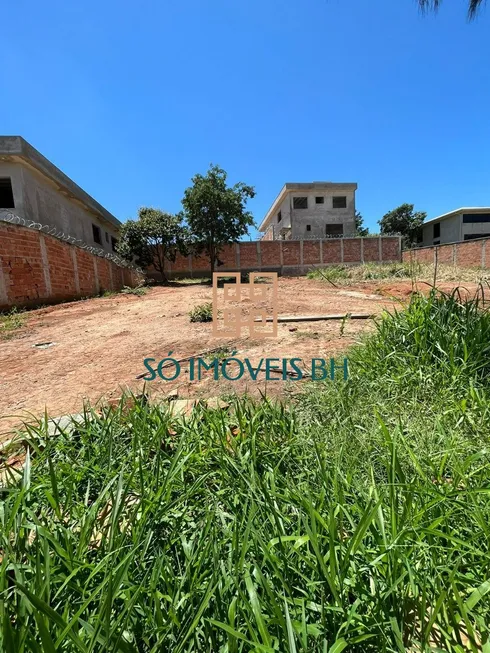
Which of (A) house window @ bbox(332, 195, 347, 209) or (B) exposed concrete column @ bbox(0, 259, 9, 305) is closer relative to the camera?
(B) exposed concrete column @ bbox(0, 259, 9, 305)

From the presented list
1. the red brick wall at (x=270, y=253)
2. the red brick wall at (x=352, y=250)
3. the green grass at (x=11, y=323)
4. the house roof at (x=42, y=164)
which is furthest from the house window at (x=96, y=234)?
the red brick wall at (x=352, y=250)

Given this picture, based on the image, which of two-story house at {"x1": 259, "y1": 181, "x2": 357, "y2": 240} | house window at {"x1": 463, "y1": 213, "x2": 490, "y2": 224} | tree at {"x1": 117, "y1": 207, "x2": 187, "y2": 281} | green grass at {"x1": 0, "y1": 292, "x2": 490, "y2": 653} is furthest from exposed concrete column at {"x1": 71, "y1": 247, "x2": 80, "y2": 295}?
house window at {"x1": 463, "y1": 213, "x2": 490, "y2": 224}

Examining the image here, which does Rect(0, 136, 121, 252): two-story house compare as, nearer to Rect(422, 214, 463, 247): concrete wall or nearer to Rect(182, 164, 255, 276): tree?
Rect(182, 164, 255, 276): tree

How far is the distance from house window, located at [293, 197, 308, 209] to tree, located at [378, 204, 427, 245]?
11.4 metres

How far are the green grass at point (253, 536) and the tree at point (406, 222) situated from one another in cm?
3325

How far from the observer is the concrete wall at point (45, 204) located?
9.49 metres

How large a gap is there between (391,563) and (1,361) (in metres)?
4.28

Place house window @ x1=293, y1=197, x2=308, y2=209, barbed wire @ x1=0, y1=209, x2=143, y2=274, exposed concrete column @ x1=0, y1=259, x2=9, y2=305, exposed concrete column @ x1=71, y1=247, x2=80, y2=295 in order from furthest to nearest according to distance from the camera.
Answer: house window @ x1=293, y1=197, x2=308, y2=209 < exposed concrete column @ x1=71, y1=247, x2=80, y2=295 < barbed wire @ x1=0, y1=209, x2=143, y2=274 < exposed concrete column @ x1=0, y1=259, x2=9, y2=305

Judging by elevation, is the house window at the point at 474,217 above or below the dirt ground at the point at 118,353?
above

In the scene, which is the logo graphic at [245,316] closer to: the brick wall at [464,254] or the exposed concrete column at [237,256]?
the exposed concrete column at [237,256]

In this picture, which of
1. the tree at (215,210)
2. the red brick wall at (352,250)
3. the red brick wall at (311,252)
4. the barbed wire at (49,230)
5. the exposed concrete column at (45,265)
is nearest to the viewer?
the exposed concrete column at (45,265)

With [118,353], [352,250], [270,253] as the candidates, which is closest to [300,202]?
[352,250]

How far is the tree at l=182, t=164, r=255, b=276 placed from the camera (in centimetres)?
1494

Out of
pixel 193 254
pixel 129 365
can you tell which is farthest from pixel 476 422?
pixel 193 254
